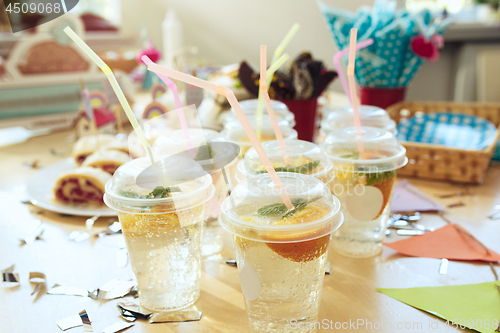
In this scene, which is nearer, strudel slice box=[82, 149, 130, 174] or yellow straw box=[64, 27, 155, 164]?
yellow straw box=[64, 27, 155, 164]

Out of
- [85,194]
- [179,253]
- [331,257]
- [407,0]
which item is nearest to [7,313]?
[179,253]

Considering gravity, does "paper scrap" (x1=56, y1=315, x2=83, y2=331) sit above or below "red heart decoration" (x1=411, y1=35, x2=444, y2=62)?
below

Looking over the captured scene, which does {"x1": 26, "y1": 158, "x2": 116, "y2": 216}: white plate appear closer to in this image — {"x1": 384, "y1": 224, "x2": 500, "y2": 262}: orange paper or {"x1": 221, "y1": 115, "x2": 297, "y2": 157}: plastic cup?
{"x1": 221, "y1": 115, "x2": 297, "y2": 157}: plastic cup

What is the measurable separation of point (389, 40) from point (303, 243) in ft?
3.61

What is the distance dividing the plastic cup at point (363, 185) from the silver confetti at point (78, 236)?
534 mm

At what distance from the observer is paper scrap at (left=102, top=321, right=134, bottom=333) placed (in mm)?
575

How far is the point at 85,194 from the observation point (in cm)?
98

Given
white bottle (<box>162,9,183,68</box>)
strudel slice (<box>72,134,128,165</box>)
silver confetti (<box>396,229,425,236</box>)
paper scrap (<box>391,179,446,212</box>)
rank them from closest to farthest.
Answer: silver confetti (<box>396,229,425,236</box>)
paper scrap (<box>391,179,446,212</box>)
strudel slice (<box>72,134,128,165</box>)
white bottle (<box>162,9,183,68</box>)

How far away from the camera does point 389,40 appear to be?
A: 138 cm

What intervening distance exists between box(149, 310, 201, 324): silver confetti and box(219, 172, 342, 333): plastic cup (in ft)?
0.32

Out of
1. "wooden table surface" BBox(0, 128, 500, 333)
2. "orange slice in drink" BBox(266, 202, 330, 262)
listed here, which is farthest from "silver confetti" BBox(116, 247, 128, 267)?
"orange slice in drink" BBox(266, 202, 330, 262)

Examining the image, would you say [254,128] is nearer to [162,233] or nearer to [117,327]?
[162,233]

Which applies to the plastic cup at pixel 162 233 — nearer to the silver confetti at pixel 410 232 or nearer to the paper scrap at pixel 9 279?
the paper scrap at pixel 9 279

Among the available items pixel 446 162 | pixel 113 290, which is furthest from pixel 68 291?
pixel 446 162
